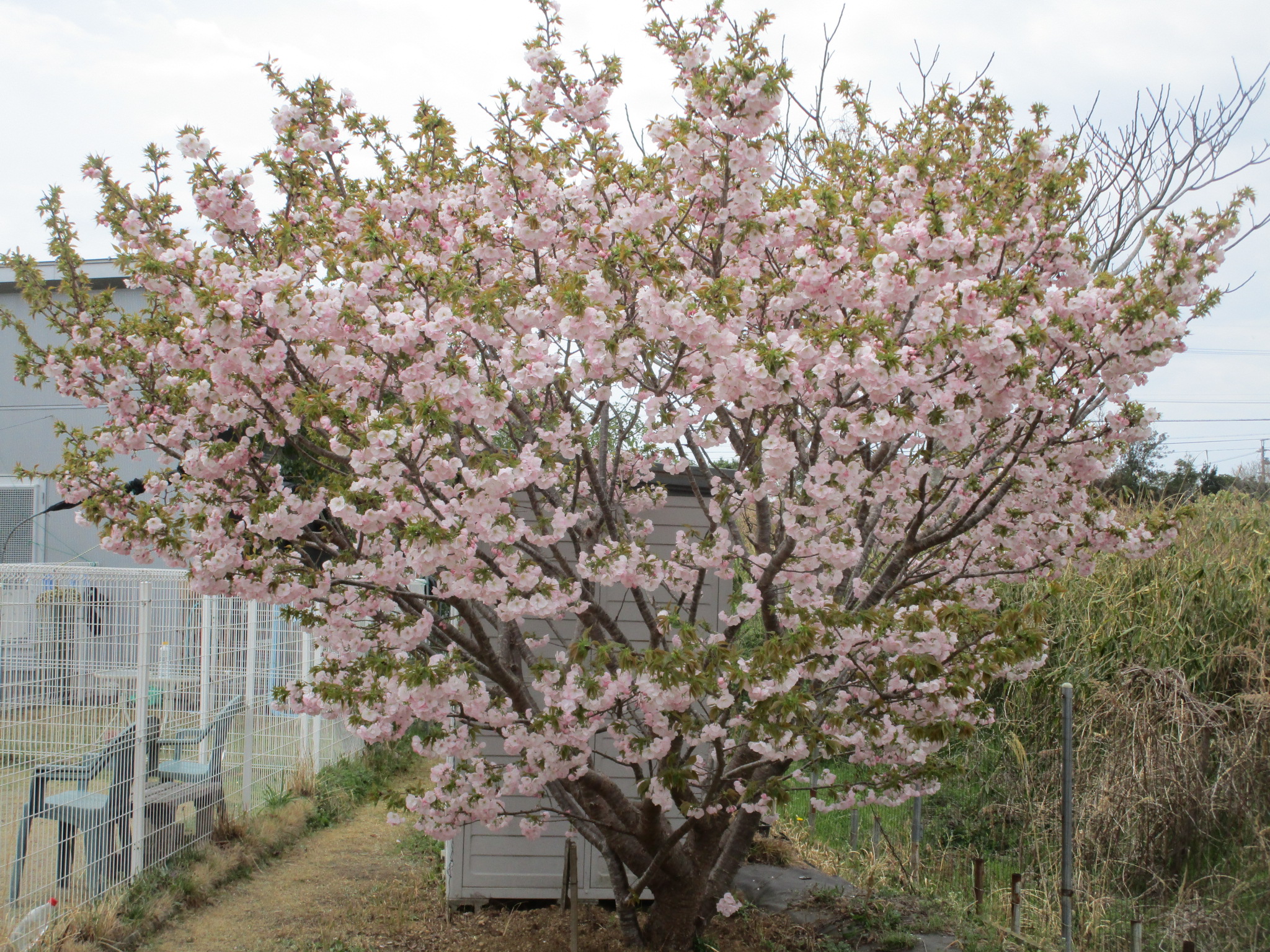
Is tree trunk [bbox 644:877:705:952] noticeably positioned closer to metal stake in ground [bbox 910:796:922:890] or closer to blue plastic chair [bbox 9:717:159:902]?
metal stake in ground [bbox 910:796:922:890]

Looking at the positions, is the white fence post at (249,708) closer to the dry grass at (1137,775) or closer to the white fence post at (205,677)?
the white fence post at (205,677)

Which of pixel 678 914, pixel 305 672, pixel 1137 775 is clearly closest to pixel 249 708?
pixel 305 672

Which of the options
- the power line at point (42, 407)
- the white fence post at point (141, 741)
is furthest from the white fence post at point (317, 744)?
the power line at point (42, 407)

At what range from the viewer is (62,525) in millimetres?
14211

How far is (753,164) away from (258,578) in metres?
2.31

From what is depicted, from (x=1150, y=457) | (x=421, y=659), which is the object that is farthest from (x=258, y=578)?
(x=1150, y=457)

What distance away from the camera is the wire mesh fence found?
4.12 metres

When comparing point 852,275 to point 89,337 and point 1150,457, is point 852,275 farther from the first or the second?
point 1150,457

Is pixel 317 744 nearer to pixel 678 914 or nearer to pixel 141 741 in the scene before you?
pixel 141 741

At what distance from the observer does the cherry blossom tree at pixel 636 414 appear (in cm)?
310

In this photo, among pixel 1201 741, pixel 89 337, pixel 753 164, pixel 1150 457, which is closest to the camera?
pixel 753 164

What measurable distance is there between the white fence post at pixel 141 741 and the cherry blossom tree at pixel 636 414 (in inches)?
46.9

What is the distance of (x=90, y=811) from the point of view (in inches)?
176

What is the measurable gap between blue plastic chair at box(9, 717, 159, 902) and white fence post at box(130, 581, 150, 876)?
0.08ft
